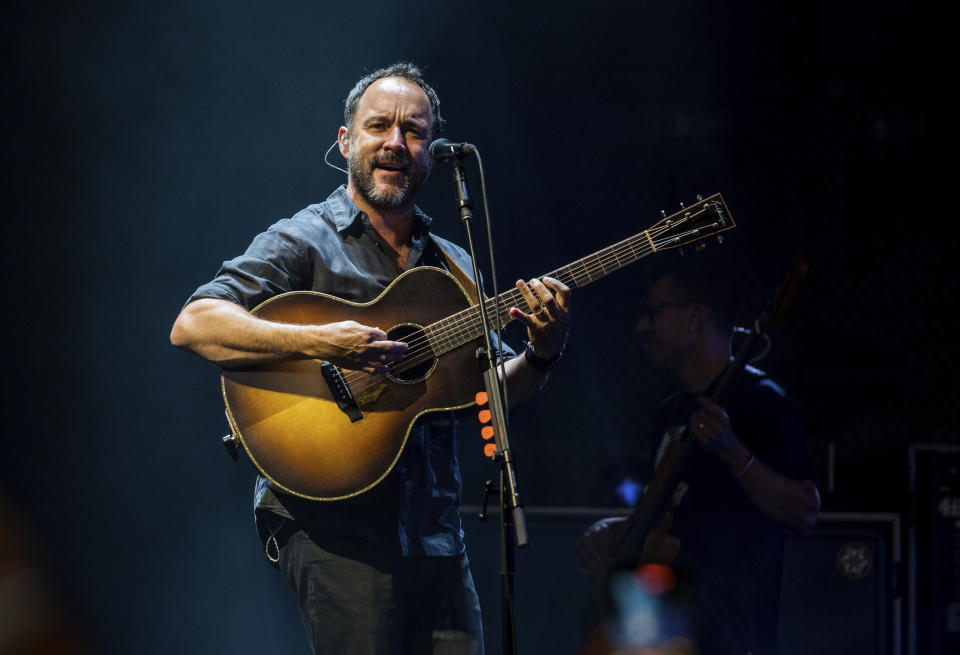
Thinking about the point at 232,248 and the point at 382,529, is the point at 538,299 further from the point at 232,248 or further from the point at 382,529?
the point at 232,248

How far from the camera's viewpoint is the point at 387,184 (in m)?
2.82

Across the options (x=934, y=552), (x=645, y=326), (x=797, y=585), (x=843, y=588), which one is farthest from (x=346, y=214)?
(x=934, y=552)

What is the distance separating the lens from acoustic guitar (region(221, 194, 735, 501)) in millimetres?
2486

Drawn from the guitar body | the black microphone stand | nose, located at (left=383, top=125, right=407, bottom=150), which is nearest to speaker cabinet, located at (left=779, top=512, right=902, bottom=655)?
the guitar body

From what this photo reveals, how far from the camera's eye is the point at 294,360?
255 cm

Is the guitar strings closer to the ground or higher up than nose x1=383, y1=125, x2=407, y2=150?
closer to the ground

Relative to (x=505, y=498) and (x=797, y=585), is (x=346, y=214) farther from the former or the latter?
(x=797, y=585)

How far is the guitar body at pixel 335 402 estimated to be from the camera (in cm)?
248

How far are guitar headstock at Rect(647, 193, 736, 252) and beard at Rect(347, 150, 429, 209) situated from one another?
2.58 ft

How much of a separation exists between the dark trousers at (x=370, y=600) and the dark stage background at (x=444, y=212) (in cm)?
177

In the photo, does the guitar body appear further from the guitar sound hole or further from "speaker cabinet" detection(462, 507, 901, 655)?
"speaker cabinet" detection(462, 507, 901, 655)

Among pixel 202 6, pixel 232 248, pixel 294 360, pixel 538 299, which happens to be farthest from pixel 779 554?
pixel 202 6

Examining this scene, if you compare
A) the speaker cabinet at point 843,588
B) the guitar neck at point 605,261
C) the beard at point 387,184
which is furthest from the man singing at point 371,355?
the speaker cabinet at point 843,588

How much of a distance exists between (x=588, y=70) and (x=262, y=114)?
1.94 meters
